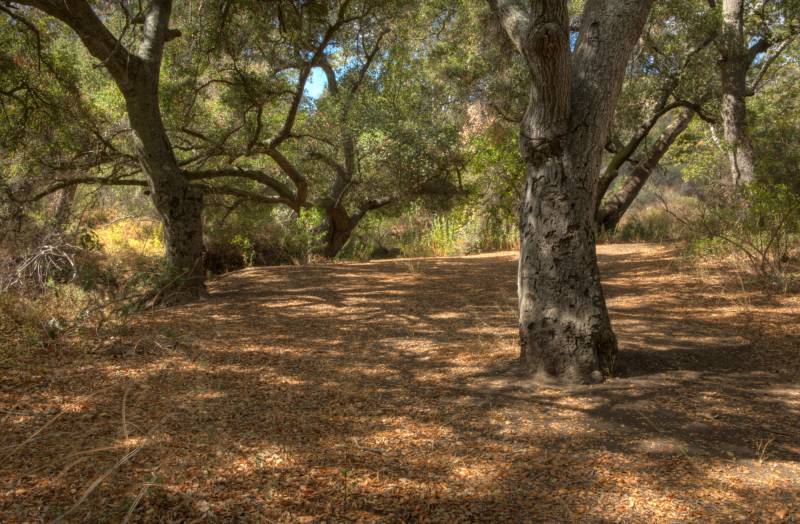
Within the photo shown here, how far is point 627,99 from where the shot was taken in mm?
10203

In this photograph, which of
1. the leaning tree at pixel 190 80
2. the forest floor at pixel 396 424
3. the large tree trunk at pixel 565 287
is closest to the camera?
the forest floor at pixel 396 424

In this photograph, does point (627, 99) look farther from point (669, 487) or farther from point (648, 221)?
point (669, 487)

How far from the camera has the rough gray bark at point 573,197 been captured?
3.61 metres

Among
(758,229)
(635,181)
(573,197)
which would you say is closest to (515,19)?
(573,197)

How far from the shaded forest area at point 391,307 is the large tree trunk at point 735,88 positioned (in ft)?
0.11

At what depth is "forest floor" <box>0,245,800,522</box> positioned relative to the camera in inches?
88.7

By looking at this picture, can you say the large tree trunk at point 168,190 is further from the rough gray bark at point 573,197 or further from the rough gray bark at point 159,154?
the rough gray bark at point 573,197

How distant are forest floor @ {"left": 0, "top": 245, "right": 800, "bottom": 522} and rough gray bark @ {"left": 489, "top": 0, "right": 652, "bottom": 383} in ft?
0.83

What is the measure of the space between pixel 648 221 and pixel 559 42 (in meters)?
10.6

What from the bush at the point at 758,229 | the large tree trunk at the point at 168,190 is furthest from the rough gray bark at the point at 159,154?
the bush at the point at 758,229

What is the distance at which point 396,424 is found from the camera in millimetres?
3049

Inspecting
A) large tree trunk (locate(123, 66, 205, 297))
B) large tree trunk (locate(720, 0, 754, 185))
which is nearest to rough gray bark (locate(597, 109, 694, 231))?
large tree trunk (locate(720, 0, 754, 185))

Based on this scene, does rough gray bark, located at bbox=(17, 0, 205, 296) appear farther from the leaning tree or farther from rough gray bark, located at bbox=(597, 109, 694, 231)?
rough gray bark, located at bbox=(597, 109, 694, 231)

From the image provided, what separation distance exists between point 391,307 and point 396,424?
264cm
